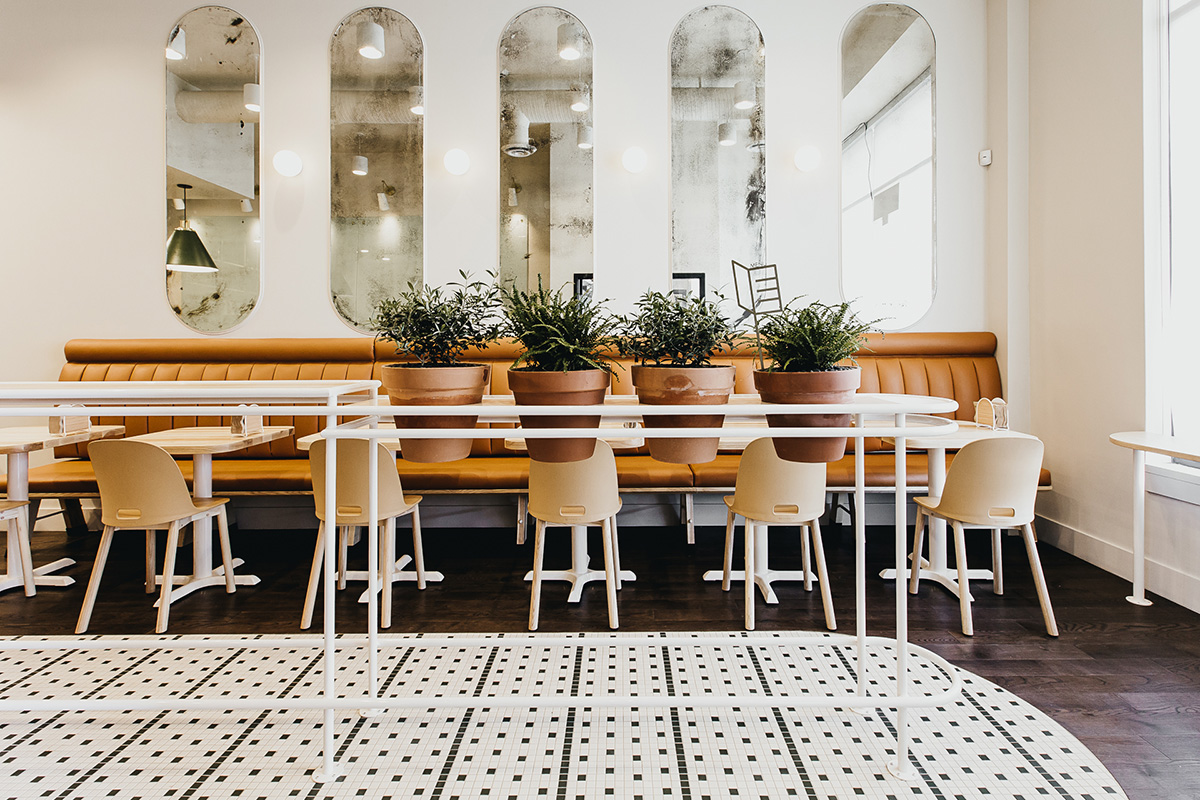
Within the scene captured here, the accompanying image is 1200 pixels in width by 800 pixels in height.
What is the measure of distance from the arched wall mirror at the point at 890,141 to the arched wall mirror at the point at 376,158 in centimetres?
299

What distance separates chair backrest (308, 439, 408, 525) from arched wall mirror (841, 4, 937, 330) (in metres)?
3.33

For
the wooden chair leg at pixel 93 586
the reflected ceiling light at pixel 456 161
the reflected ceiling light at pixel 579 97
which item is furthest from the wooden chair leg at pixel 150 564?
the reflected ceiling light at pixel 579 97

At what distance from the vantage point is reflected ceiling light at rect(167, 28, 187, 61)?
13.9 feet

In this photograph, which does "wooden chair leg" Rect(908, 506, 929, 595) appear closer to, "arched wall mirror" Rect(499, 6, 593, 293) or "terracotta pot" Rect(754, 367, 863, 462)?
"terracotta pot" Rect(754, 367, 863, 462)

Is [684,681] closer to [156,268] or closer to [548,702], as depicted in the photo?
[548,702]

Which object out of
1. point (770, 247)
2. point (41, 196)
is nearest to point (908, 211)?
point (770, 247)

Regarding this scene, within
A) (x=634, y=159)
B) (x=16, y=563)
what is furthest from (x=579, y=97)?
(x=16, y=563)

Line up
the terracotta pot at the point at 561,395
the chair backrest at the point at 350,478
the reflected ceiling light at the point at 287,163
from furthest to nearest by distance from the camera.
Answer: the reflected ceiling light at the point at 287,163, the chair backrest at the point at 350,478, the terracotta pot at the point at 561,395

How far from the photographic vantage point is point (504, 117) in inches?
168

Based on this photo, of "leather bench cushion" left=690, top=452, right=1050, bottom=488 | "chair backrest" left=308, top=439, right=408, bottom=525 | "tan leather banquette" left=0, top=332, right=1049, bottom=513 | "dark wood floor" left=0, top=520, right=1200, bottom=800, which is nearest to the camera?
"dark wood floor" left=0, top=520, right=1200, bottom=800

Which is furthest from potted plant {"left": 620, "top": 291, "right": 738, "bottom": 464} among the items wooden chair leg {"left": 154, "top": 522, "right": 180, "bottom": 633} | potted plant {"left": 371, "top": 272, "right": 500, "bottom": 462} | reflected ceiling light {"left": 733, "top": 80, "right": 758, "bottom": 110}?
reflected ceiling light {"left": 733, "top": 80, "right": 758, "bottom": 110}

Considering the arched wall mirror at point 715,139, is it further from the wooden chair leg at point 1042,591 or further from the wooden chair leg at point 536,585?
the wooden chair leg at point 1042,591

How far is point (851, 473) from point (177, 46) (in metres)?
5.32

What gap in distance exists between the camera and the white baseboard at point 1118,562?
2760 mm
